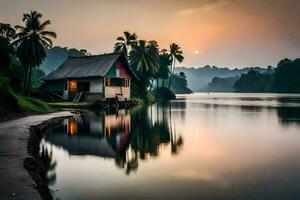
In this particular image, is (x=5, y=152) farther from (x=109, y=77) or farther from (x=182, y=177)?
(x=109, y=77)

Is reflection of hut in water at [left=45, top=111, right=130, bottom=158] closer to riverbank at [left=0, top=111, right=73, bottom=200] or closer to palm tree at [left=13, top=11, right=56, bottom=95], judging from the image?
riverbank at [left=0, top=111, right=73, bottom=200]

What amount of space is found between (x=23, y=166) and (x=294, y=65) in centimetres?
20406

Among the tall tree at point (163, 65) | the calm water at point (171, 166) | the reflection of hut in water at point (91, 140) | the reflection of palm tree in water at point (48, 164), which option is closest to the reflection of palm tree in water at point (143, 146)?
the calm water at point (171, 166)

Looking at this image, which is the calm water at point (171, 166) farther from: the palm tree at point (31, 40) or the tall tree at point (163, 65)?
the tall tree at point (163, 65)

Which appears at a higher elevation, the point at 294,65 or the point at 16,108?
the point at 294,65

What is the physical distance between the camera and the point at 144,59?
245 ft

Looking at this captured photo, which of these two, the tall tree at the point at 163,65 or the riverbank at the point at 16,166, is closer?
the riverbank at the point at 16,166

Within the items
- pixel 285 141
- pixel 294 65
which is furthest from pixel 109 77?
pixel 294 65

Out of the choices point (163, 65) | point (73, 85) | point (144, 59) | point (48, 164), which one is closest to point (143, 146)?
point (48, 164)

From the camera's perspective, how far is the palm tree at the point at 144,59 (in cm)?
7456

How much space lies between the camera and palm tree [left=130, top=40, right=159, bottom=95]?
74562mm

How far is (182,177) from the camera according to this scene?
11297mm

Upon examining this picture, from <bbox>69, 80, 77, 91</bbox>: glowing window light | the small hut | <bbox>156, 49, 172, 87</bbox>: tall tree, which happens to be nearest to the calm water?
the small hut

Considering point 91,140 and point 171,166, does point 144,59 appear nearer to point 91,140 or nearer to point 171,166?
point 91,140
